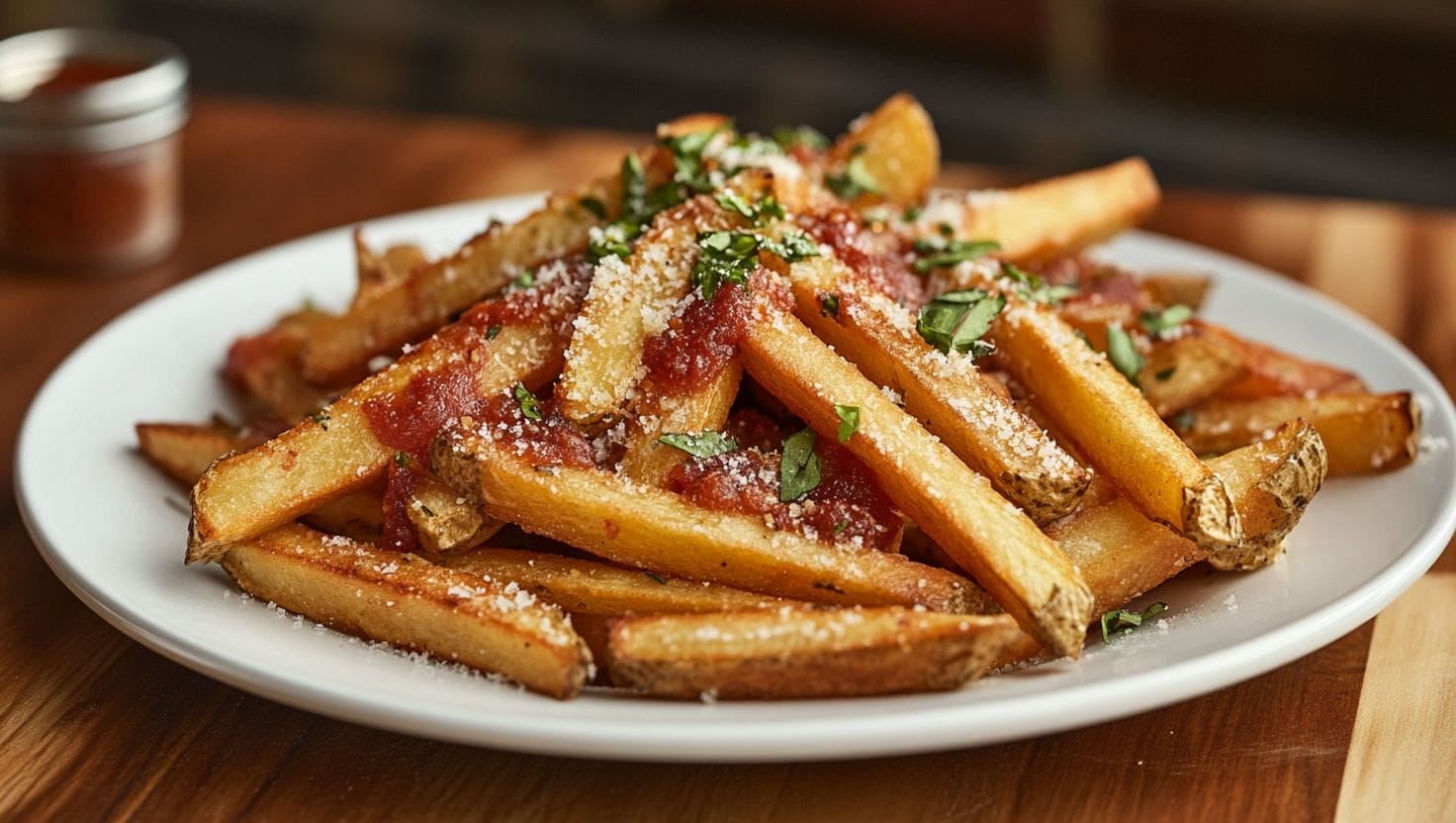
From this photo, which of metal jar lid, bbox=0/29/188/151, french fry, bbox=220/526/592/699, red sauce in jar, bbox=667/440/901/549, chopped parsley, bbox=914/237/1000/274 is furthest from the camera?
metal jar lid, bbox=0/29/188/151

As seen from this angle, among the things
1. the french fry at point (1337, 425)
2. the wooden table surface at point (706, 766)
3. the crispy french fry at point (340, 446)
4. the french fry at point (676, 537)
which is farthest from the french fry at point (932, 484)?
the french fry at point (1337, 425)

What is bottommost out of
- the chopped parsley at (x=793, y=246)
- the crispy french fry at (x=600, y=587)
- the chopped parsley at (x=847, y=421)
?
the crispy french fry at (x=600, y=587)

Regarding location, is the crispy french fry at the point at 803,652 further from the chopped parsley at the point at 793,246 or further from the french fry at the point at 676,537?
the chopped parsley at the point at 793,246

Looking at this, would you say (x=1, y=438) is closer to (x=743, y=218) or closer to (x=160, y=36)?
(x=743, y=218)

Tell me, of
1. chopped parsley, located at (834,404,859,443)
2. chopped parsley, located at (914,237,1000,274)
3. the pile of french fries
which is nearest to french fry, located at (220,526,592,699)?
the pile of french fries

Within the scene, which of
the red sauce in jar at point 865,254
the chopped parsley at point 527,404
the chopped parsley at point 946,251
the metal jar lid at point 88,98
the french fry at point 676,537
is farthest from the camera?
the metal jar lid at point 88,98

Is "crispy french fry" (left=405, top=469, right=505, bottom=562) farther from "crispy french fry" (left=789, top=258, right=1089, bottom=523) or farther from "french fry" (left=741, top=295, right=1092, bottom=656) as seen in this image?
"crispy french fry" (left=789, top=258, right=1089, bottom=523)

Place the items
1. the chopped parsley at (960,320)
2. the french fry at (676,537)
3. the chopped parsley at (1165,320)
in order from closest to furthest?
the french fry at (676,537)
the chopped parsley at (960,320)
the chopped parsley at (1165,320)
